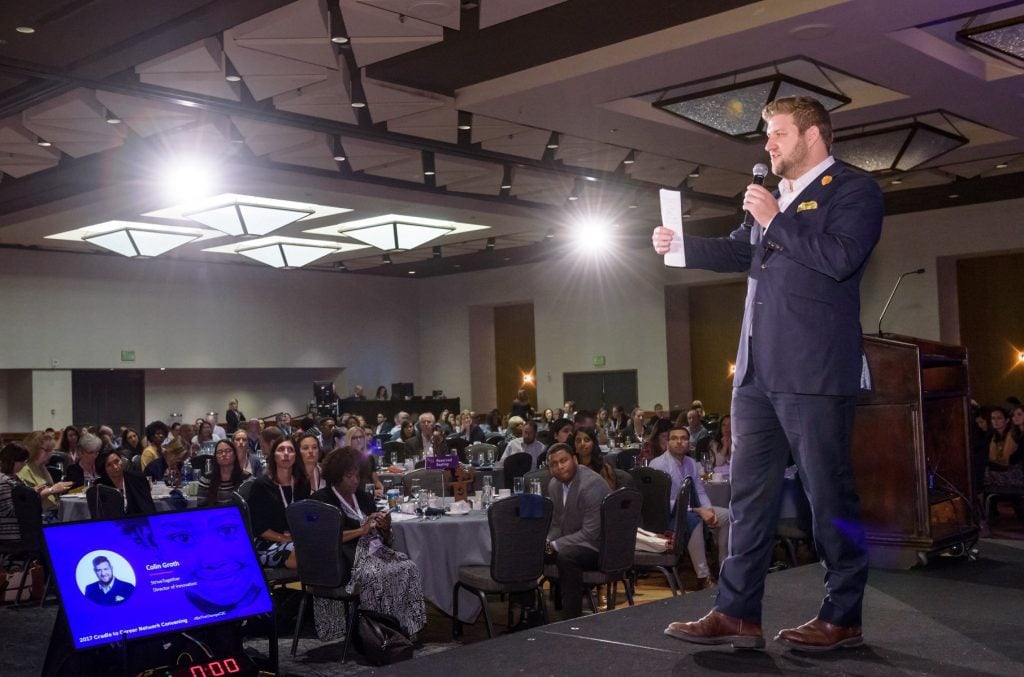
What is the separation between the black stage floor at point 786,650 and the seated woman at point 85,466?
7.48 meters

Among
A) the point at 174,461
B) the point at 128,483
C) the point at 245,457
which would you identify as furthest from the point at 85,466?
the point at 128,483

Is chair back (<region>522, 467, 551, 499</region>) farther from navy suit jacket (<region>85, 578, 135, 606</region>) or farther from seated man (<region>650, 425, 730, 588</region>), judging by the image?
navy suit jacket (<region>85, 578, 135, 606</region>)

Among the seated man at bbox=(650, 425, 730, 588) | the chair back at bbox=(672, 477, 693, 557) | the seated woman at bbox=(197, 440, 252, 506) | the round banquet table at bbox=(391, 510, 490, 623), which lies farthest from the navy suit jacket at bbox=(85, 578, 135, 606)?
the seated man at bbox=(650, 425, 730, 588)

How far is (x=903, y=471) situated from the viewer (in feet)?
12.4

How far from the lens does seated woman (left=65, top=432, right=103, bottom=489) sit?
9.20 m

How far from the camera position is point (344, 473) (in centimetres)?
638

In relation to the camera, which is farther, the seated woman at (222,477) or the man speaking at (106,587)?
the seated woman at (222,477)

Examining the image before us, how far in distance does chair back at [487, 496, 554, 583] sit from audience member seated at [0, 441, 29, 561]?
4.26m

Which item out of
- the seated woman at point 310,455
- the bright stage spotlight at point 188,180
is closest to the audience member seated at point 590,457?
the seated woman at point 310,455

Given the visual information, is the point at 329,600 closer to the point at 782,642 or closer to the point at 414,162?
the point at 782,642

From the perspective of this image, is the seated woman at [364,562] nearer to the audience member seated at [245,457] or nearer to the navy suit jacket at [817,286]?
the audience member seated at [245,457]

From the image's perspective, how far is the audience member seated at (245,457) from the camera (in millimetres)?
9391

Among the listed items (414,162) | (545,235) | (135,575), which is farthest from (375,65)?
(545,235)

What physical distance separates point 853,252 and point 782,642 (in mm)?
990
